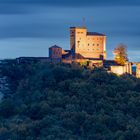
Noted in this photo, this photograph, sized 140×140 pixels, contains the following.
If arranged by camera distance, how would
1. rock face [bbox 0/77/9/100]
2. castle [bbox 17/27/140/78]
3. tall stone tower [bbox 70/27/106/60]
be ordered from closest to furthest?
1. rock face [bbox 0/77/9/100]
2. castle [bbox 17/27/140/78]
3. tall stone tower [bbox 70/27/106/60]

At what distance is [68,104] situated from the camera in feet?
234

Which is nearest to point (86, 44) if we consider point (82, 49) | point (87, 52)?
point (82, 49)

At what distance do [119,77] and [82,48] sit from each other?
382 inches

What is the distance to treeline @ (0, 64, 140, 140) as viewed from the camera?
2594 inches

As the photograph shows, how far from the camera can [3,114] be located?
72125mm

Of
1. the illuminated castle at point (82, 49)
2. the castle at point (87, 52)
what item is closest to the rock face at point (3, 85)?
the castle at point (87, 52)

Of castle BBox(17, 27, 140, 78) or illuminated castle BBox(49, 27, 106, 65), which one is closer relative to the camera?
castle BBox(17, 27, 140, 78)

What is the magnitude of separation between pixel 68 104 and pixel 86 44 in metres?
17.9

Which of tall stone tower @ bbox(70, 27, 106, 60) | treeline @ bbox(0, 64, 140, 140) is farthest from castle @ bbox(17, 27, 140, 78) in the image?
treeline @ bbox(0, 64, 140, 140)

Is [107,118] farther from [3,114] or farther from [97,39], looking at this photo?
[97,39]

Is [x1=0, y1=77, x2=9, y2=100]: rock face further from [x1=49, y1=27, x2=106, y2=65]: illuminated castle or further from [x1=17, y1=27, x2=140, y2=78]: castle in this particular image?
[x1=49, y1=27, x2=106, y2=65]: illuminated castle

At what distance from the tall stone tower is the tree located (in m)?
0.69

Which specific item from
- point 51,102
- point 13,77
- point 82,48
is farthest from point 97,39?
point 51,102

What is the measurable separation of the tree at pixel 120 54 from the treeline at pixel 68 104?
265 inches
